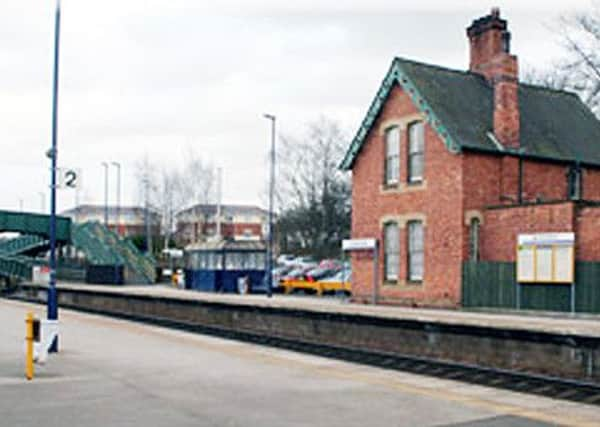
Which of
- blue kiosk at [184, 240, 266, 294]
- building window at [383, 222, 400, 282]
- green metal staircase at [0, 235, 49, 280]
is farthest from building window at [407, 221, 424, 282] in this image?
green metal staircase at [0, 235, 49, 280]

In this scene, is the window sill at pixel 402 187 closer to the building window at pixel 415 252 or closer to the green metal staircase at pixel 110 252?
the building window at pixel 415 252

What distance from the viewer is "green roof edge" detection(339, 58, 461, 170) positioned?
3031cm

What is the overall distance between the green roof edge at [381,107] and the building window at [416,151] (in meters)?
0.93

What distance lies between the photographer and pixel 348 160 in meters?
35.4

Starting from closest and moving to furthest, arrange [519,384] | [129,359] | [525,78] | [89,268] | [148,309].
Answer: [519,384]
[129,359]
[148,309]
[89,268]
[525,78]

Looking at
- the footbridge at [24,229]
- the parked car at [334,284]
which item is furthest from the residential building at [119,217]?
the parked car at [334,284]

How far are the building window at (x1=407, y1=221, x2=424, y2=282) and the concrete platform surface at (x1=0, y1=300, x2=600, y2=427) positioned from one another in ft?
46.0

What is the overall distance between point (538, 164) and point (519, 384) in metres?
19.7

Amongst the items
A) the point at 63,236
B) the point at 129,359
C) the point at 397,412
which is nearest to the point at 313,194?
the point at 63,236

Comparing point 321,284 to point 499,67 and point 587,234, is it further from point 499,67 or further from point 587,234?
point 587,234

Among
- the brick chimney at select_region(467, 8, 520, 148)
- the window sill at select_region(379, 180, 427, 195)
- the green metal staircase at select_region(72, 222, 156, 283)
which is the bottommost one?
the green metal staircase at select_region(72, 222, 156, 283)

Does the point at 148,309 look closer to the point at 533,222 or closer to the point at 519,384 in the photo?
the point at 533,222

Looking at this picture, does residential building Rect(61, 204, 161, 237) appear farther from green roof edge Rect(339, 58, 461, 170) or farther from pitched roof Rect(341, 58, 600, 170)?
pitched roof Rect(341, 58, 600, 170)

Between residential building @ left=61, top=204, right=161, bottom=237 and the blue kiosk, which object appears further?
residential building @ left=61, top=204, right=161, bottom=237
